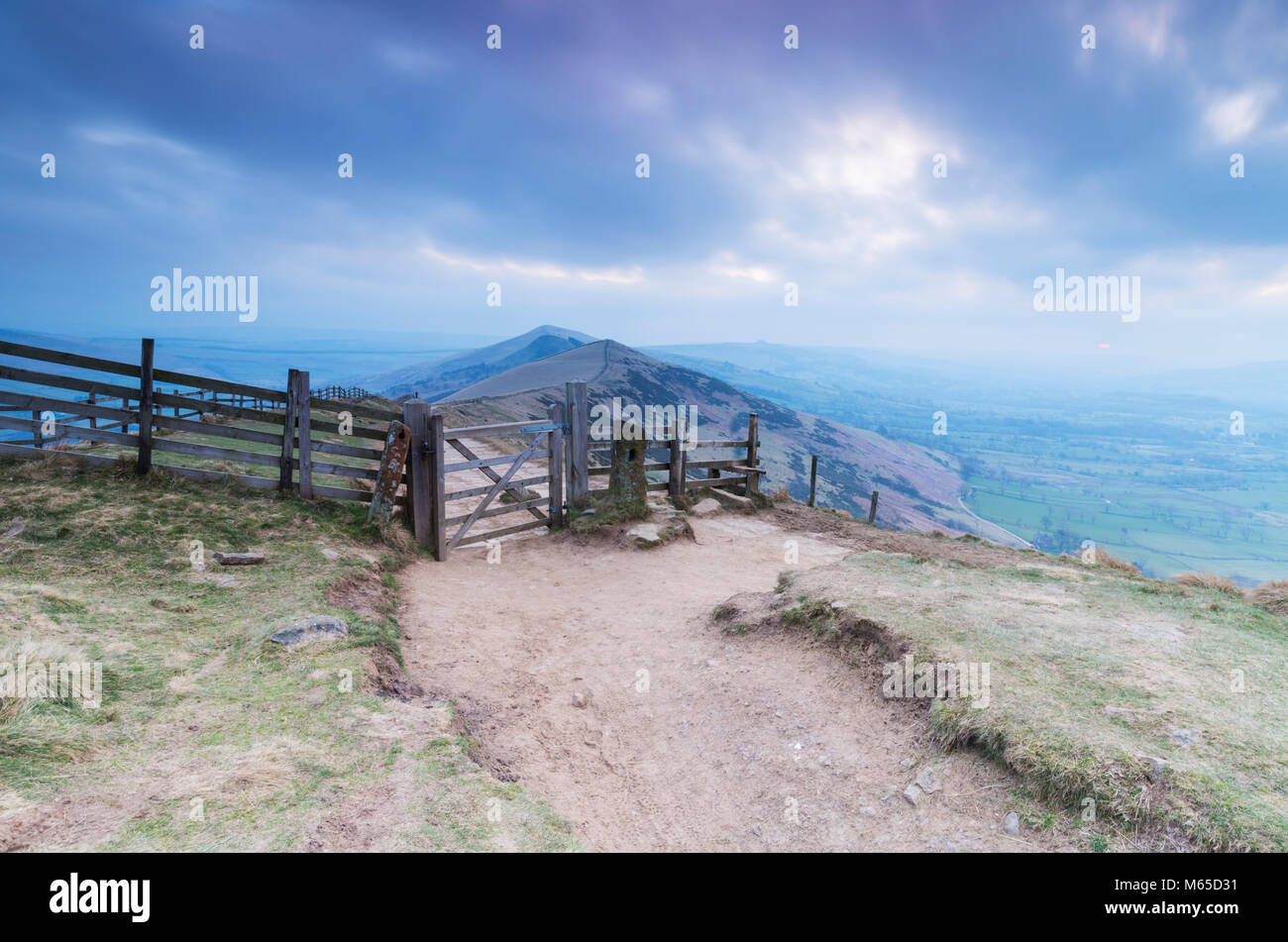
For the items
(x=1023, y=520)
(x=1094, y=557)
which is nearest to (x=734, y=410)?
(x=1023, y=520)

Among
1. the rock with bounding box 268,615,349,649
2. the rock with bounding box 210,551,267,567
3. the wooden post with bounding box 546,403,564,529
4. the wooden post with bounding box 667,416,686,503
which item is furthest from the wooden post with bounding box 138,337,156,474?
the wooden post with bounding box 667,416,686,503

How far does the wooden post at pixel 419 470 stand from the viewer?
998 cm

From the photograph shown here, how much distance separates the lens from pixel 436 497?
10.2 metres

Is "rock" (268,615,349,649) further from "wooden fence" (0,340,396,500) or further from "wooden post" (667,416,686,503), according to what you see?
"wooden post" (667,416,686,503)

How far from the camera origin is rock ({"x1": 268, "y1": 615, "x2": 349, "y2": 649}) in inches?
217

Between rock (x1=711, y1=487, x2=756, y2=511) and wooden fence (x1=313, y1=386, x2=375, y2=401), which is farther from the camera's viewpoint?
wooden fence (x1=313, y1=386, x2=375, y2=401)

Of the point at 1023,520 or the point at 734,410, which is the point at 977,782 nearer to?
the point at 734,410

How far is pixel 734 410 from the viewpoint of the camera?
167375 mm

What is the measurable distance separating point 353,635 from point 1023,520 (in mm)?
178972

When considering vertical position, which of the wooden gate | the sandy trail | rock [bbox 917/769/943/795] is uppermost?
the wooden gate

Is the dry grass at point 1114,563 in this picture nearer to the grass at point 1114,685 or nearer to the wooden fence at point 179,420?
the grass at point 1114,685

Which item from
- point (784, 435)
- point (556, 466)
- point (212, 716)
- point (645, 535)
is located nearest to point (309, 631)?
point (212, 716)

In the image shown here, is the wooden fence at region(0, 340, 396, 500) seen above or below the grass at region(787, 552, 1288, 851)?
above

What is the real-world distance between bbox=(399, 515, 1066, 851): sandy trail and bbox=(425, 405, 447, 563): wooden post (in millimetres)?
731
